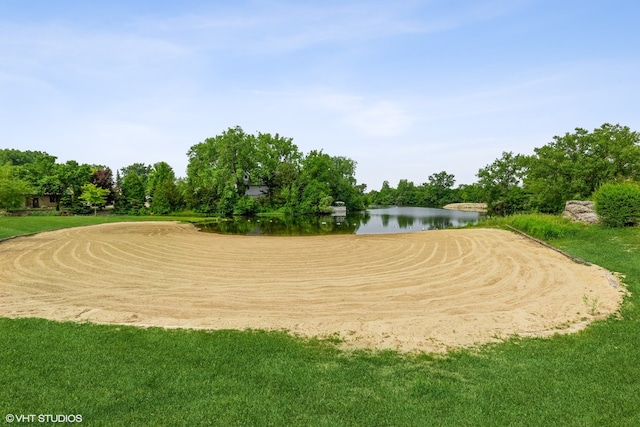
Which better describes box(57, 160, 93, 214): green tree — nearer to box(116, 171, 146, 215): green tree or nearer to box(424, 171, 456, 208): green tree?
box(116, 171, 146, 215): green tree

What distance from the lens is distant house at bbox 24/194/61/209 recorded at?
46.9m

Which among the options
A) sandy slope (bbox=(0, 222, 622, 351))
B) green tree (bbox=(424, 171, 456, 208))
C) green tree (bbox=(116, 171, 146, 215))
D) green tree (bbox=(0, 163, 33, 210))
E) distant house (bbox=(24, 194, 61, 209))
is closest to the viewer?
sandy slope (bbox=(0, 222, 622, 351))

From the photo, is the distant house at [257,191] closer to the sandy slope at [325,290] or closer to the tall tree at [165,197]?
the tall tree at [165,197]

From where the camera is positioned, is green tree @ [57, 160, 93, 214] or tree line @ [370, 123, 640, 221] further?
green tree @ [57, 160, 93, 214]

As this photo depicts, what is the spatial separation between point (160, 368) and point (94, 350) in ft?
4.44

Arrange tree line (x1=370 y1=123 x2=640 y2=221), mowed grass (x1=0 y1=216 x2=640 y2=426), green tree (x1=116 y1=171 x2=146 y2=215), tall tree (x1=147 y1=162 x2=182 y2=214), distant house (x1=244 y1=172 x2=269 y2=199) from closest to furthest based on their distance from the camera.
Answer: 1. mowed grass (x1=0 y1=216 x2=640 y2=426)
2. tree line (x1=370 y1=123 x2=640 y2=221)
3. tall tree (x1=147 y1=162 x2=182 y2=214)
4. green tree (x1=116 y1=171 x2=146 y2=215)
5. distant house (x1=244 y1=172 x2=269 y2=199)

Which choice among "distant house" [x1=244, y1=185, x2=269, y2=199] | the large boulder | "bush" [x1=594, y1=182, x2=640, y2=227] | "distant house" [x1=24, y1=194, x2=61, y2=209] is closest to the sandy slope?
"bush" [x1=594, y1=182, x2=640, y2=227]

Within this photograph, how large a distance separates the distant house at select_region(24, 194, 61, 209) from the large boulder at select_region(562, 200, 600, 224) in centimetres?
5606

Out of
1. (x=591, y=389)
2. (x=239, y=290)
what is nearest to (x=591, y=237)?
(x=591, y=389)

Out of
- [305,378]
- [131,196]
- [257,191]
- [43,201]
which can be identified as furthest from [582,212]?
[43,201]

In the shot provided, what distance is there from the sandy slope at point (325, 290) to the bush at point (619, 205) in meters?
6.12

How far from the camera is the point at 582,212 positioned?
22.0m

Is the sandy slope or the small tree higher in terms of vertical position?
the small tree

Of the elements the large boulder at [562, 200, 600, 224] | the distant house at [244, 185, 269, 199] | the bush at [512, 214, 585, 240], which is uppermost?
the distant house at [244, 185, 269, 199]
